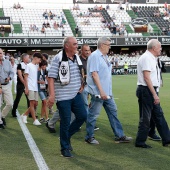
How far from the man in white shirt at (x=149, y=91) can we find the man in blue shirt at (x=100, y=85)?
0.54m

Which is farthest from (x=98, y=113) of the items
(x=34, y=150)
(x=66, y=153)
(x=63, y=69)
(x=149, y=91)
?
(x=63, y=69)

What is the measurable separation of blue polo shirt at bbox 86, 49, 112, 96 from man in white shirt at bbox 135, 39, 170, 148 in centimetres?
56

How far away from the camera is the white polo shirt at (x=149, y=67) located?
6355mm

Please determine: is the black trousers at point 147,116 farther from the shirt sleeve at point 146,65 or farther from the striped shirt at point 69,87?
the striped shirt at point 69,87

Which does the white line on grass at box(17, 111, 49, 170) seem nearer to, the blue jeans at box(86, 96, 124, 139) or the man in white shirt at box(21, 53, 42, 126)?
the man in white shirt at box(21, 53, 42, 126)

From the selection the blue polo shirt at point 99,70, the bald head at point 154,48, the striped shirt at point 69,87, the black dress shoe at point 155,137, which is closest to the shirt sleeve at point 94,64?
the blue polo shirt at point 99,70

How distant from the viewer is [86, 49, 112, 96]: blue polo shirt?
662cm

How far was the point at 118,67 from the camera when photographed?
41.8m

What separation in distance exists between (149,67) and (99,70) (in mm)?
874

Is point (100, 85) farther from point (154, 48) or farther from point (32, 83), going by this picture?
point (32, 83)

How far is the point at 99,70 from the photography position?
669cm

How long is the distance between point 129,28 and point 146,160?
42.8 metres

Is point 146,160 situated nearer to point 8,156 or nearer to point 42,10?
point 8,156

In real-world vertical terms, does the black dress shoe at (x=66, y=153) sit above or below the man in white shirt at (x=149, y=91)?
below
